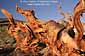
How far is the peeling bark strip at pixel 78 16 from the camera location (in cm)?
506

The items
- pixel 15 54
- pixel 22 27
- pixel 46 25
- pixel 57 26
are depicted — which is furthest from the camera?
pixel 22 27

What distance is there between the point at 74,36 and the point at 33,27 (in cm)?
223

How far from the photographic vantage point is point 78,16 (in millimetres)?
5465

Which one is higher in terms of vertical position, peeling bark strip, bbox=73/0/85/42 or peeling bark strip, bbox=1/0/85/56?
peeling bark strip, bbox=73/0/85/42

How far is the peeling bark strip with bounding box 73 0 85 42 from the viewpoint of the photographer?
5.06 metres

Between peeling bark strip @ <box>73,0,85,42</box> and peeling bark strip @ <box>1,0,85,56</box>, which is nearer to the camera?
peeling bark strip @ <box>73,0,85,42</box>

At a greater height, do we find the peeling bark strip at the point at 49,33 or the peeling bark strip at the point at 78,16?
the peeling bark strip at the point at 78,16

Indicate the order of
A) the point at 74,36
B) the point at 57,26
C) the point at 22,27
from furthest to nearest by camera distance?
the point at 22,27 < the point at 57,26 < the point at 74,36

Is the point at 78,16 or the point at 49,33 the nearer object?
the point at 78,16

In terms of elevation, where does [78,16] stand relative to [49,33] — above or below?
above

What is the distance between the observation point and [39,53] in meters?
8.16

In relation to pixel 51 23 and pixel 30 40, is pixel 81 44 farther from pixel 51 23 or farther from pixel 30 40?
pixel 30 40

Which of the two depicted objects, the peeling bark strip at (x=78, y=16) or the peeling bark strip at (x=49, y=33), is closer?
the peeling bark strip at (x=78, y=16)

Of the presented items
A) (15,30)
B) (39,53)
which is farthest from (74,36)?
(15,30)
